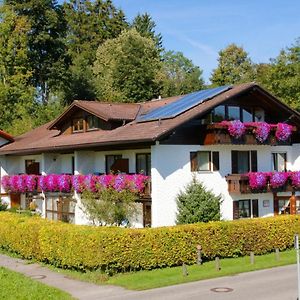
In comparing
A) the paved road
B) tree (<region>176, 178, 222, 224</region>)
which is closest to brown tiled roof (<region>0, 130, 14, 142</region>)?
tree (<region>176, 178, 222, 224</region>)

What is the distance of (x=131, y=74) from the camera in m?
63.9

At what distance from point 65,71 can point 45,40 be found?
4.51m

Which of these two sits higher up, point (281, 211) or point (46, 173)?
point (46, 173)

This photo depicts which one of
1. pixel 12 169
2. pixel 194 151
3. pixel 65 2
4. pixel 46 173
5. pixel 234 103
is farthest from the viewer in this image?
pixel 65 2

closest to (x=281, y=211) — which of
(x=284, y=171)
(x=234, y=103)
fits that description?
(x=284, y=171)

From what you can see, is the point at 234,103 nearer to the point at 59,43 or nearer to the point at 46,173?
the point at 46,173

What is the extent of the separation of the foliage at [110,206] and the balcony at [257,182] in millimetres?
6021

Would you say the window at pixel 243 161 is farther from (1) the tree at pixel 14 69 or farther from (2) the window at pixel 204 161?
(1) the tree at pixel 14 69

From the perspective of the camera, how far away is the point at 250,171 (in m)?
32.8

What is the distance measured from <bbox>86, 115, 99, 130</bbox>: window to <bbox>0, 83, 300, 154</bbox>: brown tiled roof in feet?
1.59

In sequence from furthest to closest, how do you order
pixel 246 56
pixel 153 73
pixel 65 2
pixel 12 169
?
pixel 65 2 → pixel 246 56 → pixel 153 73 → pixel 12 169

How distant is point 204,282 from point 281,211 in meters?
15.2

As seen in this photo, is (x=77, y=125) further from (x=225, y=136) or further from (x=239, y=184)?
(x=239, y=184)

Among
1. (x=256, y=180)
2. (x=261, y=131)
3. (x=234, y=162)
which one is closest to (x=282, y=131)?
(x=261, y=131)
